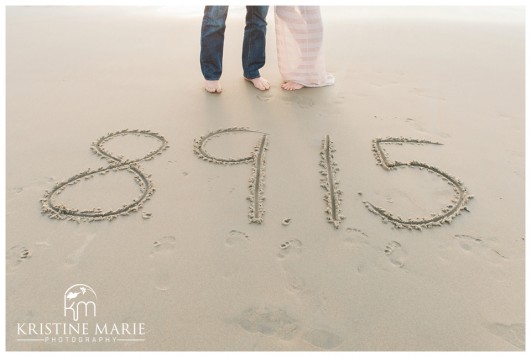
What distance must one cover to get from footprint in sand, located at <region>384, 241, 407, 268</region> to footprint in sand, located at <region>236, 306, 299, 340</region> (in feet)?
1.60

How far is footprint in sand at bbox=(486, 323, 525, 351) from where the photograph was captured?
1322mm

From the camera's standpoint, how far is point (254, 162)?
83.0 inches

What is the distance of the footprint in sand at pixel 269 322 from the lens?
1.32 metres

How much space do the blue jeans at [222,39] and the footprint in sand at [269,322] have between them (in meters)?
1.83

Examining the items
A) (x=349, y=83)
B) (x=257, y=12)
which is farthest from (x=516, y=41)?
(x=257, y=12)

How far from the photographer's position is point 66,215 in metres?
1.78

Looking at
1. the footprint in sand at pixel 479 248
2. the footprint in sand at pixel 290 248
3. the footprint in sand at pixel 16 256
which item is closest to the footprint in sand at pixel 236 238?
the footprint in sand at pixel 290 248

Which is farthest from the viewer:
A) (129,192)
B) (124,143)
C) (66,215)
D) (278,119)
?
(278,119)

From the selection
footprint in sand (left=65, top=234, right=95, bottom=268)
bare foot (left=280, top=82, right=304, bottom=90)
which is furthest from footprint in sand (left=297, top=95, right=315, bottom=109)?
footprint in sand (left=65, top=234, right=95, bottom=268)

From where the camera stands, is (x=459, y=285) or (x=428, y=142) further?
(x=428, y=142)

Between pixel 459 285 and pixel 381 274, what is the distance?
11.3 inches

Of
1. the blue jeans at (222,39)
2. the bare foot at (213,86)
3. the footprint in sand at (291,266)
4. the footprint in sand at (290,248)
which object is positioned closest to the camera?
the footprint in sand at (291,266)

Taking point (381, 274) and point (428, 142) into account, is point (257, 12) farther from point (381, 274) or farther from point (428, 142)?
point (381, 274)

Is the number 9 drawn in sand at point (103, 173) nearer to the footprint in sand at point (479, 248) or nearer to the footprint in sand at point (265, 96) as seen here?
the footprint in sand at point (265, 96)
